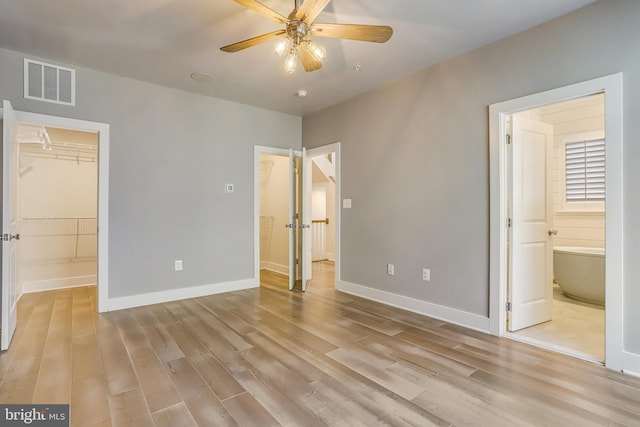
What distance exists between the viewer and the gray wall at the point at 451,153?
7.34 ft

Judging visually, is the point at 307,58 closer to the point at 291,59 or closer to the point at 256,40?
the point at 291,59

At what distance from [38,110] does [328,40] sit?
9.99 feet

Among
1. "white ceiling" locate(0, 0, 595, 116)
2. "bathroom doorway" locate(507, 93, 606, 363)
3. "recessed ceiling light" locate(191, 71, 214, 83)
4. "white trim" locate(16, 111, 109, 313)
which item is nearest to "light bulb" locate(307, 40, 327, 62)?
"white ceiling" locate(0, 0, 595, 116)

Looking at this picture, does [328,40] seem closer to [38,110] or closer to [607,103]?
[607,103]

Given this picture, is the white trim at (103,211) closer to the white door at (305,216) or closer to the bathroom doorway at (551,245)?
the white door at (305,216)

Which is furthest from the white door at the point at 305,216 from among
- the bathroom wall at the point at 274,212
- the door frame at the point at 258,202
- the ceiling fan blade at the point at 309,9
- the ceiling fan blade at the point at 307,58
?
the ceiling fan blade at the point at 309,9

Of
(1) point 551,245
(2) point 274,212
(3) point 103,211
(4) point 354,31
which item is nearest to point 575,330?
(1) point 551,245

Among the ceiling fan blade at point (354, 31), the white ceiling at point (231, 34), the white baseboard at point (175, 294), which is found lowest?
the white baseboard at point (175, 294)

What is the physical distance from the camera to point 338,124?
462 cm

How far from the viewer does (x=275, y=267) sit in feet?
20.0

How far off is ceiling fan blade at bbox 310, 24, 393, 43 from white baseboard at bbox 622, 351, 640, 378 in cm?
278

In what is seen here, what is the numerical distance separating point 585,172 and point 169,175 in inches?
230

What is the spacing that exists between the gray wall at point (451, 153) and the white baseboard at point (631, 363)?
0.17 feet

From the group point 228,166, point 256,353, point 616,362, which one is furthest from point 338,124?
point 616,362
